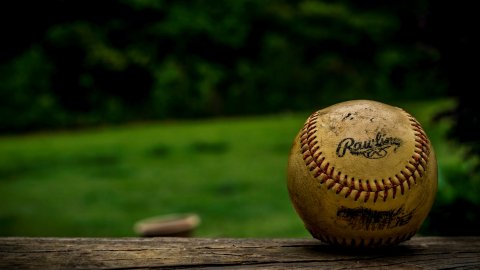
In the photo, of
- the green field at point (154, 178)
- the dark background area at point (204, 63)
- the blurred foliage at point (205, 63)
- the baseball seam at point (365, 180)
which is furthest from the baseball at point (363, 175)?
the blurred foliage at point (205, 63)

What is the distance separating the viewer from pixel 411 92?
17.9 meters

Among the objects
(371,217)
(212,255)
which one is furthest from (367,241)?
(212,255)

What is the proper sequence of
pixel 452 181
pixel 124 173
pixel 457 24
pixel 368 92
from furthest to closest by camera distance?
pixel 368 92
pixel 124 173
pixel 452 181
pixel 457 24

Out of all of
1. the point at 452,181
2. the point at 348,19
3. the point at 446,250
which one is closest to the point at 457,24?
the point at 452,181

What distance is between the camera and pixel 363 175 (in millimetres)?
2232

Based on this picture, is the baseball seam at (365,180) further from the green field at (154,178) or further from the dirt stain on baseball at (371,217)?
the green field at (154,178)

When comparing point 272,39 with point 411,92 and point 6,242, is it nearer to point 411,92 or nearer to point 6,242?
point 411,92

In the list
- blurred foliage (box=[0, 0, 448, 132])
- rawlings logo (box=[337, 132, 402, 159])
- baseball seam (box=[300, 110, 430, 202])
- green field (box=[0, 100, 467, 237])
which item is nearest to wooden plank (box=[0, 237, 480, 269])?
baseball seam (box=[300, 110, 430, 202])

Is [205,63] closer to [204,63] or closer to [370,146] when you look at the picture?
[204,63]

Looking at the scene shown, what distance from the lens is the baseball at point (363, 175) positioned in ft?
7.33

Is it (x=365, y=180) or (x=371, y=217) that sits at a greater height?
(x=365, y=180)

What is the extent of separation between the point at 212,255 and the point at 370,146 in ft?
2.38

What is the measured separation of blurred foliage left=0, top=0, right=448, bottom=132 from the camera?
16.0m

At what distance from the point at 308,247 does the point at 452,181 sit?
217 centimetres
